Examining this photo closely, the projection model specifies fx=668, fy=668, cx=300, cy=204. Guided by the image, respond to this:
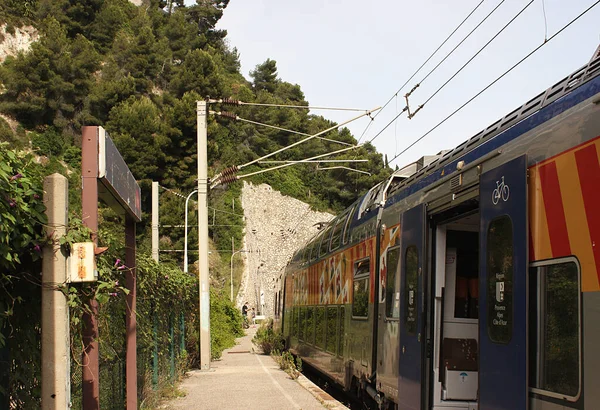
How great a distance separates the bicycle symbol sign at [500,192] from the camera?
505cm

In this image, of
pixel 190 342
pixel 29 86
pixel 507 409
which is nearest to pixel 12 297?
pixel 507 409

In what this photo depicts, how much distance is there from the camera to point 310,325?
1686cm

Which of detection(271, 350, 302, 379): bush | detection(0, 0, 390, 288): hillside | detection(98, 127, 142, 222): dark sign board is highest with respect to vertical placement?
detection(0, 0, 390, 288): hillside

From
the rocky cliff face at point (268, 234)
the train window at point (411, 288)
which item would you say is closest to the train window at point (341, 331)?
the train window at point (411, 288)

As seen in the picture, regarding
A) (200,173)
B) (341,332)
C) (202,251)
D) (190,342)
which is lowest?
(190,342)

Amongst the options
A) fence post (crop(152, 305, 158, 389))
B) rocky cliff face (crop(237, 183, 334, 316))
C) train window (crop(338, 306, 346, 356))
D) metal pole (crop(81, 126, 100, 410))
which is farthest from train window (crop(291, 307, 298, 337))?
rocky cliff face (crop(237, 183, 334, 316))

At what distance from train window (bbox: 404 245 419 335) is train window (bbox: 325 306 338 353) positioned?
5563 mm

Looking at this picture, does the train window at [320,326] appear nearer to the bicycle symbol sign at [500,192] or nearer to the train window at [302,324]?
the train window at [302,324]

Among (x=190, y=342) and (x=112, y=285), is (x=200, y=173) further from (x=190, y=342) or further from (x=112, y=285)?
(x=112, y=285)

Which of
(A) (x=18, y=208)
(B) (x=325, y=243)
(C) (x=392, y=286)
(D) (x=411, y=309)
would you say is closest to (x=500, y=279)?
(D) (x=411, y=309)

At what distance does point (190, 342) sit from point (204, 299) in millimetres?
2043

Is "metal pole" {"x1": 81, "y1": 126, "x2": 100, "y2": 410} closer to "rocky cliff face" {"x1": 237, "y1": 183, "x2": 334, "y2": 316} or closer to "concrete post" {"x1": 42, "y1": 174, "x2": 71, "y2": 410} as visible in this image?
"concrete post" {"x1": 42, "y1": 174, "x2": 71, "y2": 410}

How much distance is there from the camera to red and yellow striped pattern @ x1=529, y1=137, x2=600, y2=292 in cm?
386

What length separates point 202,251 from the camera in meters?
17.9
